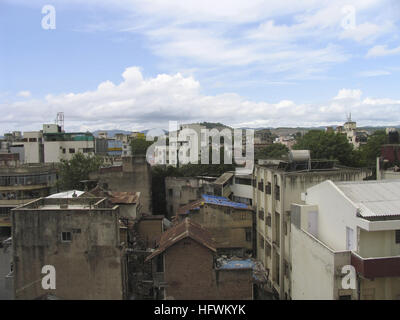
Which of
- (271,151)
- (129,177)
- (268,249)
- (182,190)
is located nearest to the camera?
(268,249)

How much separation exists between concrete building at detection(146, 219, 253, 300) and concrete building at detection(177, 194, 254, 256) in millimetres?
7260

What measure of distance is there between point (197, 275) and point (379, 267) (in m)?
7.27

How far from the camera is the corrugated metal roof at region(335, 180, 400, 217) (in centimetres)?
1120

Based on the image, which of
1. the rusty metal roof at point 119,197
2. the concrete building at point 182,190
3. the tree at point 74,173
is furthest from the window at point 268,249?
the tree at point 74,173

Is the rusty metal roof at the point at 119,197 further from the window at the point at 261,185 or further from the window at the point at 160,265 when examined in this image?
the window at the point at 160,265

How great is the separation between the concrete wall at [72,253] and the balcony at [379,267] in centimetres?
940

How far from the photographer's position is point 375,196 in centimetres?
1228

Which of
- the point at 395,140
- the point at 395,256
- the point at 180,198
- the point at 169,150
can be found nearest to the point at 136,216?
the point at 180,198

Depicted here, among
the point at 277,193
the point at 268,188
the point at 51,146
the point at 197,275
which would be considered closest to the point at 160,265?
the point at 197,275

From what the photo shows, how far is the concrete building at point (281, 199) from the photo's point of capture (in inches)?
669

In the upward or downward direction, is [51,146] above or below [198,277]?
above

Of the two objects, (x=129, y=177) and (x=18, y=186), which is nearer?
(x=129, y=177)

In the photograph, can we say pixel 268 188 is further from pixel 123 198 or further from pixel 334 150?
pixel 334 150

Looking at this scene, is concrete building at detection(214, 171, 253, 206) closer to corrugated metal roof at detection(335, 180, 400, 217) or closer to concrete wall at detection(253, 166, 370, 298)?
concrete wall at detection(253, 166, 370, 298)
